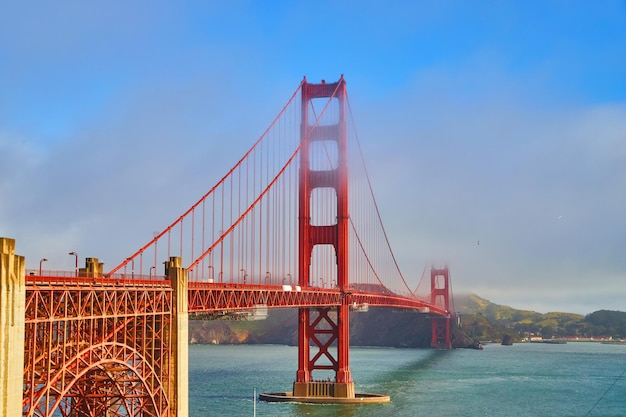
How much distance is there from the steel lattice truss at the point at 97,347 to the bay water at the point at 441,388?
19.3m

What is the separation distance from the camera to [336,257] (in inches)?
3317

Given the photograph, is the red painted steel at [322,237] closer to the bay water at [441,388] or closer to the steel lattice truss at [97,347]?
the bay water at [441,388]

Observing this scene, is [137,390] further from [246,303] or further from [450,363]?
[450,363]

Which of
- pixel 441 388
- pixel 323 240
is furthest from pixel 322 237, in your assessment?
pixel 441 388

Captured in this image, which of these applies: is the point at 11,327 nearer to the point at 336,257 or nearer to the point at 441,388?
the point at 336,257

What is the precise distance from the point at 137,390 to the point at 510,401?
4767 centimetres

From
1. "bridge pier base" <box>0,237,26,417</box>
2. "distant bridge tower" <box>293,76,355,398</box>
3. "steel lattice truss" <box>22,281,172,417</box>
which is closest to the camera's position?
"bridge pier base" <box>0,237,26,417</box>

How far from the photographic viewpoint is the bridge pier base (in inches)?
1238

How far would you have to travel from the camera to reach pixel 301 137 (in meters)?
86.8

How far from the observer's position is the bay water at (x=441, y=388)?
245 ft

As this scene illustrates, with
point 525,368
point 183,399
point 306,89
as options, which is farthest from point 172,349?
point 525,368

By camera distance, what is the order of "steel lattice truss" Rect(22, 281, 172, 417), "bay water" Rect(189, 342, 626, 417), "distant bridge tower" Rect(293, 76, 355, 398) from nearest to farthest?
1. "steel lattice truss" Rect(22, 281, 172, 417)
2. "bay water" Rect(189, 342, 626, 417)
3. "distant bridge tower" Rect(293, 76, 355, 398)

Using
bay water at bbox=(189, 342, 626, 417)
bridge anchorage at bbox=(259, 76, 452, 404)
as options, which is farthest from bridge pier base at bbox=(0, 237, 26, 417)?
bridge anchorage at bbox=(259, 76, 452, 404)

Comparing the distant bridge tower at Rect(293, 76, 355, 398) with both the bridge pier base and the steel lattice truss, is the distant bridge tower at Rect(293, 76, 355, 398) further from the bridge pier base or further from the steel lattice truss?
the bridge pier base
